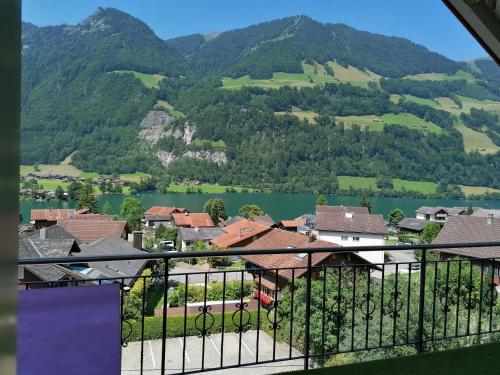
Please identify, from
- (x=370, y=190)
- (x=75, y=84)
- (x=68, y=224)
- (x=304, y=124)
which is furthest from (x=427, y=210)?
(x=75, y=84)

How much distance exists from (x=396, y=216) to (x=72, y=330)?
49962 mm

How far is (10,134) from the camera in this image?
558 millimetres

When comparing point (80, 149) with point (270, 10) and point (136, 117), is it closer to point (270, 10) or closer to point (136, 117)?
point (136, 117)

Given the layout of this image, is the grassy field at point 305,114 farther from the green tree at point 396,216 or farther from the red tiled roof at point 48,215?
the red tiled roof at point 48,215

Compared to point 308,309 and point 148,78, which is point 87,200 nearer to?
point 308,309

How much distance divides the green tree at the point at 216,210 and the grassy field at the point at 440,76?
8348 cm

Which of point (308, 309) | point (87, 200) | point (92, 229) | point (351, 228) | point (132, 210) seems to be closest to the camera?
point (308, 309)

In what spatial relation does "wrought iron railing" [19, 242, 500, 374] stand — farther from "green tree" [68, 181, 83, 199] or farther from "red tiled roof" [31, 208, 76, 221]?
"green tree" [68, 181, 83, 199]

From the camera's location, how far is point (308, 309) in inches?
110

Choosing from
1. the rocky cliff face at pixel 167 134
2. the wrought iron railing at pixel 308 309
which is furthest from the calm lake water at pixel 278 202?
the wrought iron railing at pixel 308 309

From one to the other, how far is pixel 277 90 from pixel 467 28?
100674mm

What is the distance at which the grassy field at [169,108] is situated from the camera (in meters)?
94.1

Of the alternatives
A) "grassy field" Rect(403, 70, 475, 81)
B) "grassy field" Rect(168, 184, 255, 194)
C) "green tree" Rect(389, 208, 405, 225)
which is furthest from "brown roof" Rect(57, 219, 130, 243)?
"grassy field" Rect(403, 70, 475, 81)

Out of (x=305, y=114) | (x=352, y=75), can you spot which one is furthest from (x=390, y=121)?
(x=352, y=75)
